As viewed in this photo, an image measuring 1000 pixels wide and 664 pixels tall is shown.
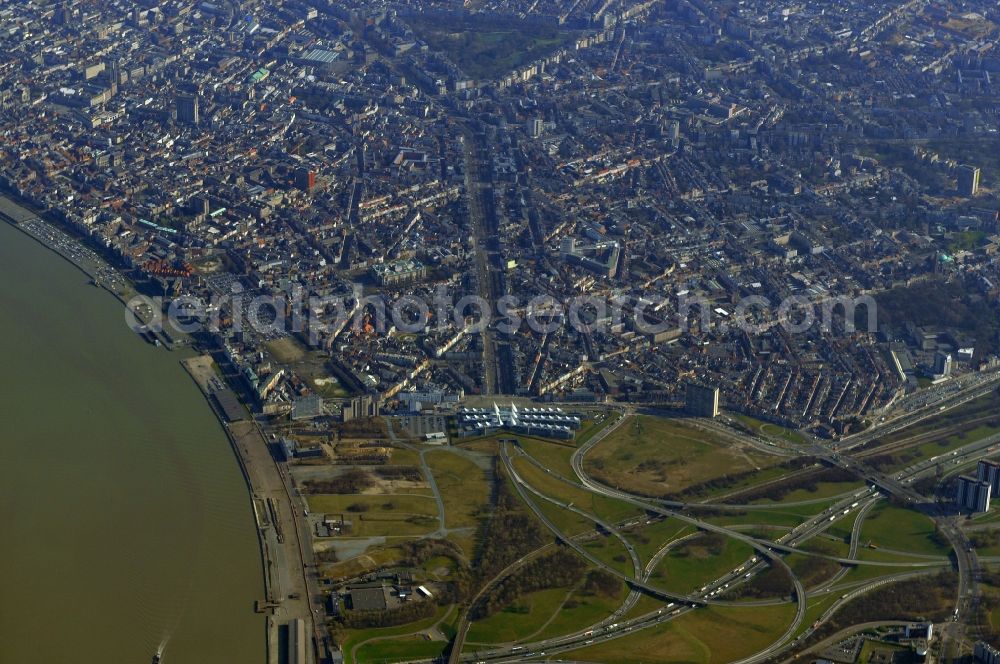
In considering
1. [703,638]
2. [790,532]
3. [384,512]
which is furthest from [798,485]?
[384,512]

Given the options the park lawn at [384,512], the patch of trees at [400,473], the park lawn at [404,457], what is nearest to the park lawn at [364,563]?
the park lawn at [384,512]

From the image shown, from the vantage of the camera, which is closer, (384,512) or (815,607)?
(815,607)

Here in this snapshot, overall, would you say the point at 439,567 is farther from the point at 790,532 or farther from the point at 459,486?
the point at 790,532

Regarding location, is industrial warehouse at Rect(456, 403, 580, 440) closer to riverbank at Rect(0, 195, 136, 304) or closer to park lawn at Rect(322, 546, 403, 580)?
park lawn at Rect(322, 546, 403, 580)

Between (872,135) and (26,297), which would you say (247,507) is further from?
(872,135)

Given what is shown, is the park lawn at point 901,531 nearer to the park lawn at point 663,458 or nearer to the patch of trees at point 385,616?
the park lawn at point 663,458

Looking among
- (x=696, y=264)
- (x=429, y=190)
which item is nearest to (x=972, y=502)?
(x=696, y=264)
